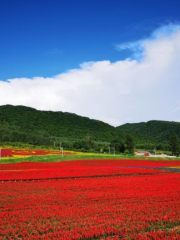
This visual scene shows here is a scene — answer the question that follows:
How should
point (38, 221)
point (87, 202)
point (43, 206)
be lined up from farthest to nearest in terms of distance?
point (87, 202), point (43, 206), point (38, 221)

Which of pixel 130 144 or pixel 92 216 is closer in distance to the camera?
pixel 92 216

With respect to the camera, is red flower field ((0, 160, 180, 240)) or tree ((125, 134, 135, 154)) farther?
tree ((125, 134, 135, 154))

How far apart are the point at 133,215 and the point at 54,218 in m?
3.78

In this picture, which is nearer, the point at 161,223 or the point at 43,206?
the point at 161,223

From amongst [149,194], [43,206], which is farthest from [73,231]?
[149,194]

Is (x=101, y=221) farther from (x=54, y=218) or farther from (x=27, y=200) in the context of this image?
(x=27, y=200)

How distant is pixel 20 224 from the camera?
35.8 ft

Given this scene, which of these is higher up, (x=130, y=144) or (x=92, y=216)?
(x=130, y=144)

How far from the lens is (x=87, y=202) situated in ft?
50.6

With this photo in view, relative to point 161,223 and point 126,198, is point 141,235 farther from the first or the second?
point 126,198

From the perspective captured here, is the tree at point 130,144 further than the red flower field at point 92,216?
Yes

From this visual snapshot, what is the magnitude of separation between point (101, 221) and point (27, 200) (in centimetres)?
703

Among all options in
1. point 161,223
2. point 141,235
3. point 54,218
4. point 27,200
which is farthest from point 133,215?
point 27,200

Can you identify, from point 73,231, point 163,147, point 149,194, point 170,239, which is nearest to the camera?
point 170,239
